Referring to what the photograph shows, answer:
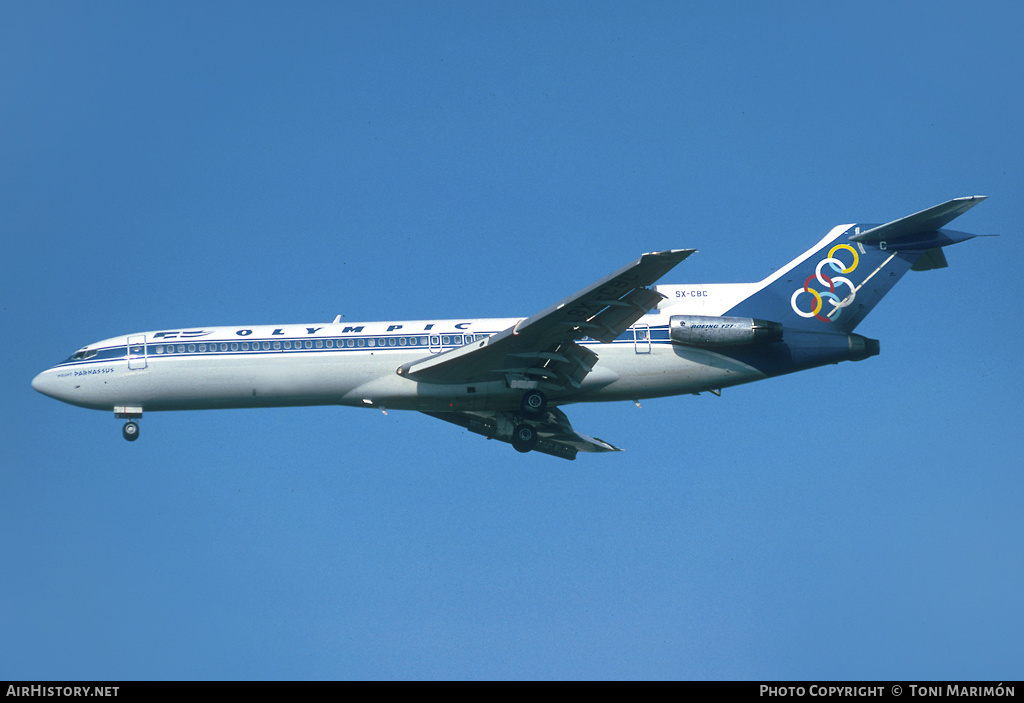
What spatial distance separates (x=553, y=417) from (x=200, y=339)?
1167 cm

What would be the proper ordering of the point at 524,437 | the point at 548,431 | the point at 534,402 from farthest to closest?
the point at 548,431
the point at 524,437
the point at 534,402

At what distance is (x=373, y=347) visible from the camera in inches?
1270

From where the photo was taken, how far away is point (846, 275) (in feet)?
108

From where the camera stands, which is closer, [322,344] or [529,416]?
[322,344]

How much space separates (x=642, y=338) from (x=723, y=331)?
2405 millimetres

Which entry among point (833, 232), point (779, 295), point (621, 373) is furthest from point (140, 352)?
point (833, 232)

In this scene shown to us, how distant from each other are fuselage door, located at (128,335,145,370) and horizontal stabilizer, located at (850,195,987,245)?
22.3 metres

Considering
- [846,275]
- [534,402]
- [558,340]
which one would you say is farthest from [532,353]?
[846,275]

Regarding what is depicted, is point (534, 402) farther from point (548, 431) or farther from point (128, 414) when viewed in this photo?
point (128, 414)

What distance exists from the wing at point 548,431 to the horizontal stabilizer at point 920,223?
10931 millimetres

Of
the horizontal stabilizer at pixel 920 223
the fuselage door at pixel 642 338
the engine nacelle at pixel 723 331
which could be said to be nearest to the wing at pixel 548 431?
the fuselage door at pixel 642 338

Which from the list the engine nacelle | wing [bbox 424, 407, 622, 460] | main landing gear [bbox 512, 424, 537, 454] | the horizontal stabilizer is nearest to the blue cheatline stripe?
the engine nacelle

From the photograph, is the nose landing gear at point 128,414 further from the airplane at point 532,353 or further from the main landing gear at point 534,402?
the main landing gear at point 534,402
